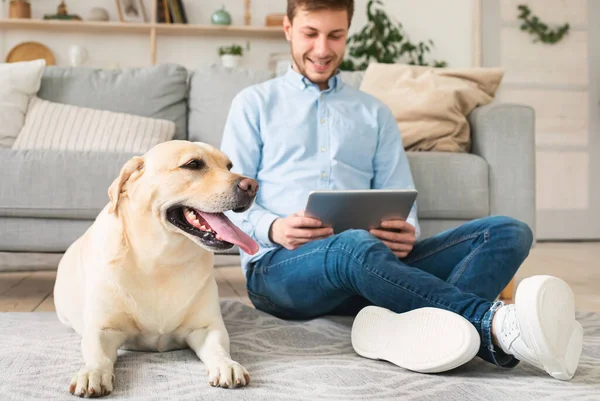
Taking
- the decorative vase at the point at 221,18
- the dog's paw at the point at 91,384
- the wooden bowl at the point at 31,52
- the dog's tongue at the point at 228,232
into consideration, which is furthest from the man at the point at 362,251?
the wooden bowl at the point at 31,52

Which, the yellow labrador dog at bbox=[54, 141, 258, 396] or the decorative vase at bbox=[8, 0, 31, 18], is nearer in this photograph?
the yellow labrador dog at bbox=[54, 141, 258, 396]

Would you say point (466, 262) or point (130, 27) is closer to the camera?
point (466, 262)

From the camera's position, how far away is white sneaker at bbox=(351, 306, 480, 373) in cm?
120

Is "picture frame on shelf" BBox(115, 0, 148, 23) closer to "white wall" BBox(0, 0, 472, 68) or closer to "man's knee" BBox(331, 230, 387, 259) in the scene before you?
"white wall" BBox(0, 0, 472, 68)

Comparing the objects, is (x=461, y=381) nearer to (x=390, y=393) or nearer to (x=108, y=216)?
(x=390, y=393)

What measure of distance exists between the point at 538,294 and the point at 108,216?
0.81 m

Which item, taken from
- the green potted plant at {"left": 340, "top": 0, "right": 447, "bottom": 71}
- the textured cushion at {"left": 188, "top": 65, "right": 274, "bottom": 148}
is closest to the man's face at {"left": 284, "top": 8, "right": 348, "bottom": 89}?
the textured cushion at {"left": 188, "top": 65, "right": 274, "bottom": 148}

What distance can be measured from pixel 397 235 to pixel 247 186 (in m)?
0.48

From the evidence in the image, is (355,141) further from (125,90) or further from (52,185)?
(125,90)

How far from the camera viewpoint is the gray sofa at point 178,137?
2270 millimetres

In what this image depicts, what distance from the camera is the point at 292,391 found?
1145mm

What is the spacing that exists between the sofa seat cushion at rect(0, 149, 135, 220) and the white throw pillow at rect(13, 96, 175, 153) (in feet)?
1.20

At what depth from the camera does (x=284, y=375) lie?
125 cm

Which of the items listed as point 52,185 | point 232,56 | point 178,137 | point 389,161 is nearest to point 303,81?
A: point 389,161
